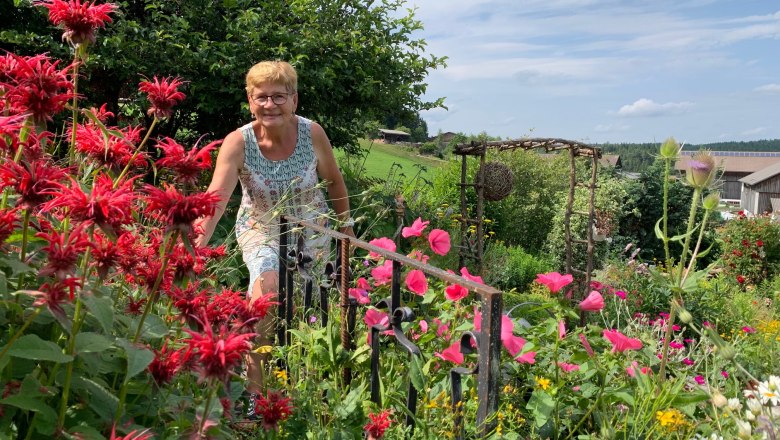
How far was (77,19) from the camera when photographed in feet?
4.33

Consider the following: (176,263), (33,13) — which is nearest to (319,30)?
(33,13)

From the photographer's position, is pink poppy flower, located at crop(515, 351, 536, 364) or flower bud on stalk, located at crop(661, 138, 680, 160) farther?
flower bud on stalk, located at crop(661, 138, 680, 160)

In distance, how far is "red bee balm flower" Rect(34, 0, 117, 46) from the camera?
1.31 metres

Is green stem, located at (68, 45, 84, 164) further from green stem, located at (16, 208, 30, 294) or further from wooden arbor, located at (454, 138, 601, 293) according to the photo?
wooden arbor, located at (454, 138, 601, 293)

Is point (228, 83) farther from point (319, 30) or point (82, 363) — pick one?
point (82, 363)

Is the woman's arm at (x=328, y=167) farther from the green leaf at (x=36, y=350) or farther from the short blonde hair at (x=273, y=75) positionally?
the green leaf at (x=36, y=350)

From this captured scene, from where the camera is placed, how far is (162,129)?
7461 millimetres

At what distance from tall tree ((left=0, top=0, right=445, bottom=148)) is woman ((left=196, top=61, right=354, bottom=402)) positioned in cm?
323

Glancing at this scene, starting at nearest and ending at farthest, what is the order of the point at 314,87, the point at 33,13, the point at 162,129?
1. the point at 314,87
2. the point at 33,13
3. the point at 162,129

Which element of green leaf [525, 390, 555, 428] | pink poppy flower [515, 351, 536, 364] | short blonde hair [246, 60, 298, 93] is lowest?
green leaf [525, 390, 555, 428]

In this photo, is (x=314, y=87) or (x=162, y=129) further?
(x=162, y=129)

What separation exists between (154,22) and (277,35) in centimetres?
157

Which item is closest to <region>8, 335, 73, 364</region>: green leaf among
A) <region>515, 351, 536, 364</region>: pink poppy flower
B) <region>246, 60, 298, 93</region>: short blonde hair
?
<region>515, 351, 536, 364</region>: pink poppy flower

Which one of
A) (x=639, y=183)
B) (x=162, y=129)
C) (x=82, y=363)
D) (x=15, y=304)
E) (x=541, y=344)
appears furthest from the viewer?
(x=639, y=183)
